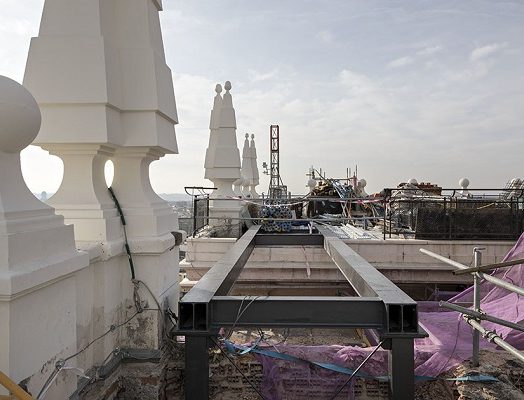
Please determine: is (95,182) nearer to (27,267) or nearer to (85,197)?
(85,197)

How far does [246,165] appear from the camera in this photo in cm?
1903

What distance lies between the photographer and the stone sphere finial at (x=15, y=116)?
1.94 metres

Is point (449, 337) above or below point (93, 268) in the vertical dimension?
below

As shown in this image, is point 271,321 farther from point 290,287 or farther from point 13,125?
point 290,287

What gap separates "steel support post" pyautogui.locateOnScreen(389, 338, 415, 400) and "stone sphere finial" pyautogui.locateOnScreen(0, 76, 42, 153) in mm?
3165

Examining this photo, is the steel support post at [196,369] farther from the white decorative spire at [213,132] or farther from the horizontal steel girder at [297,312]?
the white decorative spire at [213,132]

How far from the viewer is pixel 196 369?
3.51 m

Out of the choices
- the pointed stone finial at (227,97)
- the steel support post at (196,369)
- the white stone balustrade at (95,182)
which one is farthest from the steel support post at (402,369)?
the pointed stone finial at (227,97)

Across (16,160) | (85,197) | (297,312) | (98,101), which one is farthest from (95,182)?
(297,312)

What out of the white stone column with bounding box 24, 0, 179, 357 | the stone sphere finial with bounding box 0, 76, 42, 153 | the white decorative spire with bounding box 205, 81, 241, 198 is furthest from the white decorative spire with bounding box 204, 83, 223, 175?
the stone sphere finial with bounding box 0, 76, 42, 153

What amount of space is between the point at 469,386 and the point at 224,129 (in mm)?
8754

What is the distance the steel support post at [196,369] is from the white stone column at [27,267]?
1.18 metres

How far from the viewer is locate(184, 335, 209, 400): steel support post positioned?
3.50 m

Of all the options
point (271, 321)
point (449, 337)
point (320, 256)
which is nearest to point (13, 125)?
point (271, 321)
